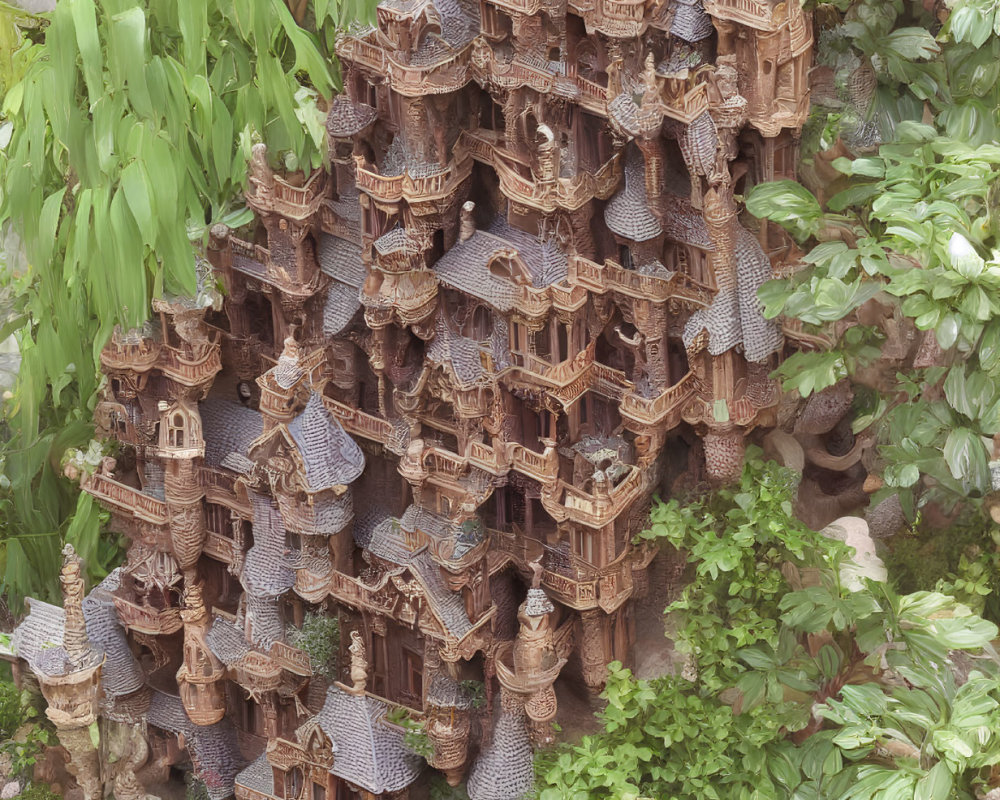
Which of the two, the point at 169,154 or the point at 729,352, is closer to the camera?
the point at 729,352

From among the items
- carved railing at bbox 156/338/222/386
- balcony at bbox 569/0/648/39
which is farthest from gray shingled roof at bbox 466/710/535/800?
balcony at bbox 569/0/648/39

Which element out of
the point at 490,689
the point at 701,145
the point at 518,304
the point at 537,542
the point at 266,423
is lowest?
the point at 490,689

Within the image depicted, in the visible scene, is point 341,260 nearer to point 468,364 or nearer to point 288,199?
point 288,199

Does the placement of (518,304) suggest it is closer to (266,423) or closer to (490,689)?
(266,423)

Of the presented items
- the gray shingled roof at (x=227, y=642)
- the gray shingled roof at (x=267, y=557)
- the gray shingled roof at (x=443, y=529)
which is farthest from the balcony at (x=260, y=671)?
the gray shingled roof at (x=443, y=529)

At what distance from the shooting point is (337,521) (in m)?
20.0

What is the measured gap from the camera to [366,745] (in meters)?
20.0

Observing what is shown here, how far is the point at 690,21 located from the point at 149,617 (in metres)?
9.31

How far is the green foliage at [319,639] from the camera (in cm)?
2073

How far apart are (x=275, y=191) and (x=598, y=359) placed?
3.94 m

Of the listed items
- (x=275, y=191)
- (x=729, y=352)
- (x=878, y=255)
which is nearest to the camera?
(x=878, y=255)

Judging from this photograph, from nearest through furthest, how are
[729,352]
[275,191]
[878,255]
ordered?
[878,255], [729,352], [275,191]

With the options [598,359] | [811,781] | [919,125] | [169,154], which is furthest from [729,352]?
[169,154]

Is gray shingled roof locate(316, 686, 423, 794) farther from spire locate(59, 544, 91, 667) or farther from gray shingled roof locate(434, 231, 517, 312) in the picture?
gray shingled roof locate(434, 231, 517, 312)
